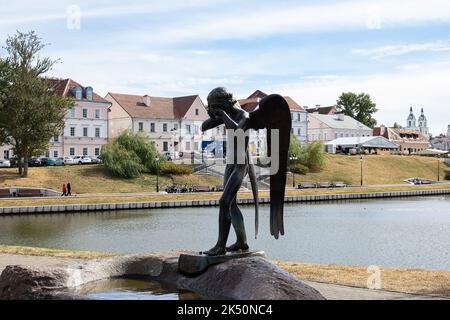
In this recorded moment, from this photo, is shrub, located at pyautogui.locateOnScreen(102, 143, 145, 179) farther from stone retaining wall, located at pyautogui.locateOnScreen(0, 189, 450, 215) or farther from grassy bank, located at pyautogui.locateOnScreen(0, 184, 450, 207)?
stone retaining wall, located at pyautogui.locateOnScreen(0, 189, 450, 215)

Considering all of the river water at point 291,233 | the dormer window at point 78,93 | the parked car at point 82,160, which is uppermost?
→ the dormer window at point 78,93

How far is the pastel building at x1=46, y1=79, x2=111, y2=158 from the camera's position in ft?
248

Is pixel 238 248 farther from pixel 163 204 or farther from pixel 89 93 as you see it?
pixel 89 93

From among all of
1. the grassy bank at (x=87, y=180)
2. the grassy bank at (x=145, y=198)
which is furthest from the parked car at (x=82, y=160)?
the grassy bank at (x=145, y=198)

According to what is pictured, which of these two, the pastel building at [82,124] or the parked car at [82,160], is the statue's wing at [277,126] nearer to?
the parked car at [82,160]

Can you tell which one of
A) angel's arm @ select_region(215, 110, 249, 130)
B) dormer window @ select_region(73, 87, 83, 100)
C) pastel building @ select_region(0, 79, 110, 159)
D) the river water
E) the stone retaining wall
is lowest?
the river water

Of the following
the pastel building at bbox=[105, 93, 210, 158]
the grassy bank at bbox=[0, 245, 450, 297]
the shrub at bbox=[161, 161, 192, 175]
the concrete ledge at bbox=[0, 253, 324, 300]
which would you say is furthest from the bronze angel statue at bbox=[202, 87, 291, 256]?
the pastel building at bbox=[105, 93, 210, 158]

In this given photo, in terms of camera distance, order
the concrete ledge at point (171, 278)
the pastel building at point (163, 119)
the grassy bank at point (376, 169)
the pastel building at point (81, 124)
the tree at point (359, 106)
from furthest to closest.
Result: the tree at point (359, 106) < the pastel building at point (163, 119) < the grassy bank at point (376, 169) < the pastel building at point (81, 124) < the concrete ledge at point (171, 278)

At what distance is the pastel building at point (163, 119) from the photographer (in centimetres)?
8369

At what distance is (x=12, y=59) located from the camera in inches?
2212

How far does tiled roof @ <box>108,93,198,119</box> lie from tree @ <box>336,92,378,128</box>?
60159 mm

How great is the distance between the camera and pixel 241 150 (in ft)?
34.0

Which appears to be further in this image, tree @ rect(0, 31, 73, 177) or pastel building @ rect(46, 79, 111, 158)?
pastel building @ rect(46, 79, 111, 158)
